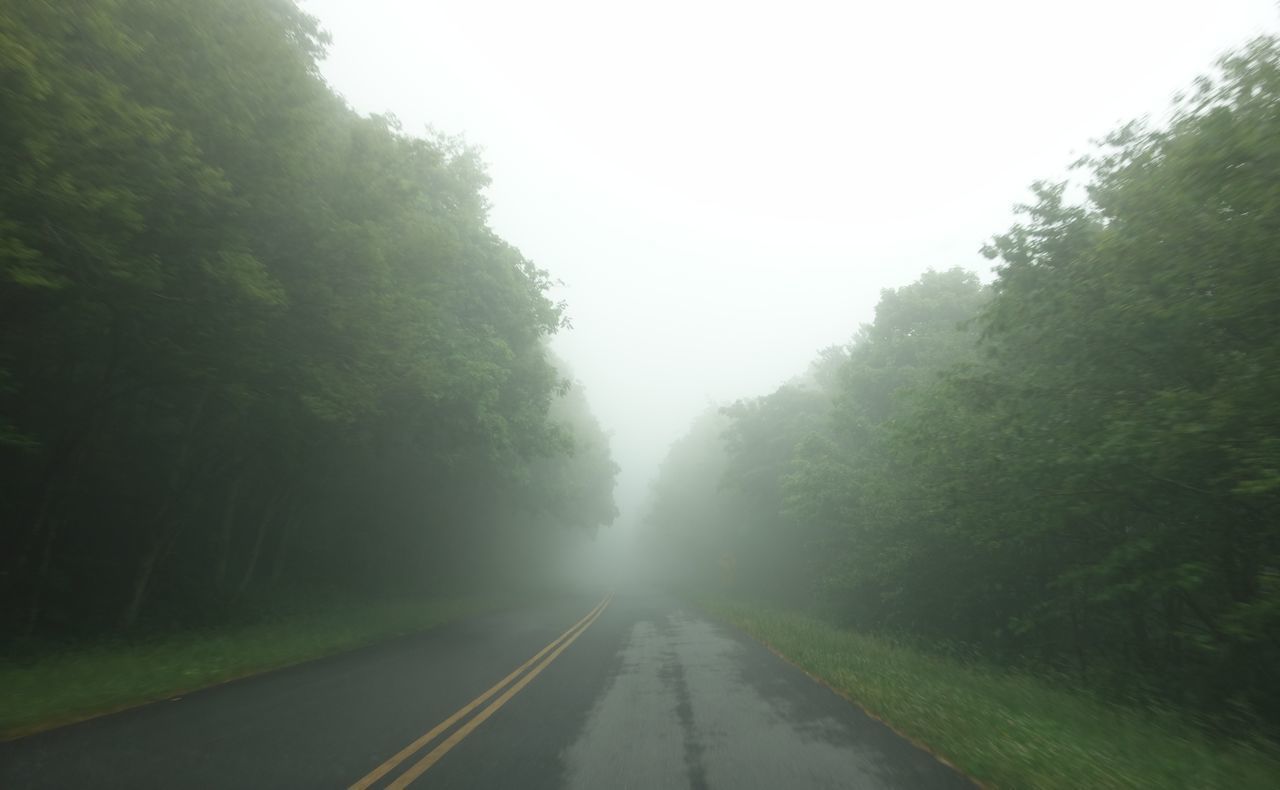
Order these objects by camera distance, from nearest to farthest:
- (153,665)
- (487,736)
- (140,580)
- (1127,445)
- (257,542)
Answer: (487,736) → (1127,445) → (153,665) → (140,580) → (257,542)

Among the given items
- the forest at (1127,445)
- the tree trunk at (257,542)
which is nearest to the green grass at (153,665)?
the tree trunk at (257,542)

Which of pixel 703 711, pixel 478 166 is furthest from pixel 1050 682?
pixel 478 166

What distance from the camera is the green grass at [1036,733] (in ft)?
17.1

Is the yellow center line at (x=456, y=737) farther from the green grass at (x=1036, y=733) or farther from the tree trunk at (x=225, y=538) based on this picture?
the tree trunk at (x=225, y=538)

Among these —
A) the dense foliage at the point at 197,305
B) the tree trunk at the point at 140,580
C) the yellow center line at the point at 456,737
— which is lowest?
the yellow center line at the point at 456,737

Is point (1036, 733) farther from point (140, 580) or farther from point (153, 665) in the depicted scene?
point (140, 580)

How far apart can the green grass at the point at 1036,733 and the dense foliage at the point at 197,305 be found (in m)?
9.72

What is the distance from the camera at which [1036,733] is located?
248 inches

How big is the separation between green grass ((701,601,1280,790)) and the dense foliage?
9.72 m

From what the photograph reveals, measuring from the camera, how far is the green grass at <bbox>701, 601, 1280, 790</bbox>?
5199 mm

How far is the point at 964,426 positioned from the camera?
12.3 m

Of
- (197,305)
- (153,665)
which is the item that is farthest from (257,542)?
(197,305)

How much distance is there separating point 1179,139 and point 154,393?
56.1 feet

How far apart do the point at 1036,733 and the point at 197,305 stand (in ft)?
37.4
